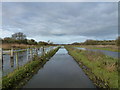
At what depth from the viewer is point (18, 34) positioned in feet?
241

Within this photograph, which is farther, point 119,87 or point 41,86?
point 41,86

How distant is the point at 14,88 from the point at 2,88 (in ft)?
2.00

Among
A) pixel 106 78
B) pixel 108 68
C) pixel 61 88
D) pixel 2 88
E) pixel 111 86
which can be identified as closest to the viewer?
pixel 2 88

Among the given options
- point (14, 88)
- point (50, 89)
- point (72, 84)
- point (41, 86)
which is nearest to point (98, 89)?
point (72, 84)

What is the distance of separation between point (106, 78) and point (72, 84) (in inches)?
73.5

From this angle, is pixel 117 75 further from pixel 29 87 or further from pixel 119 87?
pixel 29 87

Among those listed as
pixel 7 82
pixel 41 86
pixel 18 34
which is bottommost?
pixel 41 86

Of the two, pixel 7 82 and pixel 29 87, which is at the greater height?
pixel 7 82

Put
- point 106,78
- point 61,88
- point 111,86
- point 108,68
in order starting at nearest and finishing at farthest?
point 111,86, point 61,88, point 106,78, point 108,68

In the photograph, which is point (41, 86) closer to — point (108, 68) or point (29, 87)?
point (29, 87)

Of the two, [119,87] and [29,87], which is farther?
[29,87]

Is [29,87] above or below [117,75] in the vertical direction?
below

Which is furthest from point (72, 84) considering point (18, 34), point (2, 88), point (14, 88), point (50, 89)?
point (18, 34)

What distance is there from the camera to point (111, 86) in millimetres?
5512
